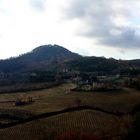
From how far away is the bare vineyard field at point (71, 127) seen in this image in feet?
266

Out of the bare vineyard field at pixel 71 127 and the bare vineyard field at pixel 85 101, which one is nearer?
the bare vineyard field at pixel 71 127

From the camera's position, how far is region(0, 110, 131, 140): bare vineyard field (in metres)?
80.9

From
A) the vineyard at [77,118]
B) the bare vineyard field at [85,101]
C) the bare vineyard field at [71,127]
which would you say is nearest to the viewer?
the vineyard at [77,118]

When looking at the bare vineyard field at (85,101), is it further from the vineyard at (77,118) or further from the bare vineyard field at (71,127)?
the bare vineyard field at (71,127)

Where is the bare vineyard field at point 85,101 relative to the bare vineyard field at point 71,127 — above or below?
above

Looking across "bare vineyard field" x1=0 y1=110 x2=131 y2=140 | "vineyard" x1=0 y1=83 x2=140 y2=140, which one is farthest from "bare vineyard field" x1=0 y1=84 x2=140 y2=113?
"bare vineyard field" x1=0 y1=110 x2=131 y2=140

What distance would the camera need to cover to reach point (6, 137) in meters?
83.3

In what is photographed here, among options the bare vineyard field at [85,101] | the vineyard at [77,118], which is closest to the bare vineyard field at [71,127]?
the vineyard at [77,118]

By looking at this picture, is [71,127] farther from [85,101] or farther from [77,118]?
[85,101]

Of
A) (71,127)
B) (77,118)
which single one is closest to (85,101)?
(77,118)

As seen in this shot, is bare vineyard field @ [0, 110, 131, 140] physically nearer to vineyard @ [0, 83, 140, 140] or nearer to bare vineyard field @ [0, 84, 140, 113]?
vineyard @ [0, 83, 140, 140]

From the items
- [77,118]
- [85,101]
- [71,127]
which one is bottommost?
[71,127]

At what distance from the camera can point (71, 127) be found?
88562 mm

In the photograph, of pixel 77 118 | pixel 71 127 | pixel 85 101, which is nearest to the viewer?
pixel 71 127
